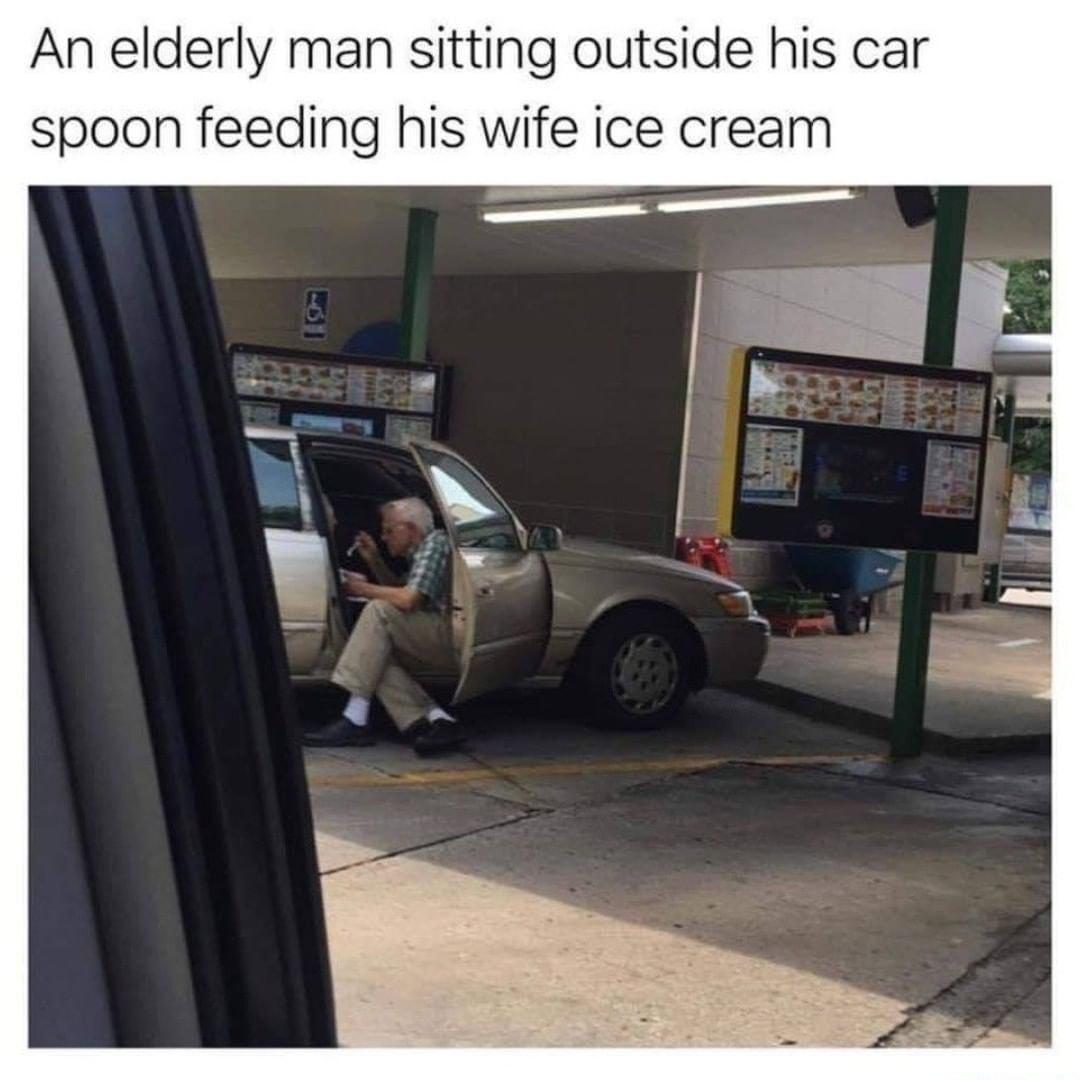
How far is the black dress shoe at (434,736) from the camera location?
24.3 feet

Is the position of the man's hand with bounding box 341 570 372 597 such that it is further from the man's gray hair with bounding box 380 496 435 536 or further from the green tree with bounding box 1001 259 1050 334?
the green tree with bounding box 1001 259 1050 334

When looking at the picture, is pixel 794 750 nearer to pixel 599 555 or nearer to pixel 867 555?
pixel 599 555

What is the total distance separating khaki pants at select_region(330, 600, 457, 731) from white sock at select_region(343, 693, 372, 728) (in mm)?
37

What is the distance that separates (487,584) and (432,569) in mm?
317

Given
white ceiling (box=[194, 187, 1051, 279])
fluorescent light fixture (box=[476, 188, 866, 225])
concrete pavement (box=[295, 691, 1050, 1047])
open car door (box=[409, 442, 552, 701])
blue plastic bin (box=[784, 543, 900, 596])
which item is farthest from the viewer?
blue plastic bin (box=[784, 543, 900, 596])

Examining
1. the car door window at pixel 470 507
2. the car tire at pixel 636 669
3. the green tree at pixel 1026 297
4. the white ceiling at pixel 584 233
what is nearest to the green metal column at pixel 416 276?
the white ceiling at pixel 584 233

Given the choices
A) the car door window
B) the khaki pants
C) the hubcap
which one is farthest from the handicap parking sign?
the khaki pants

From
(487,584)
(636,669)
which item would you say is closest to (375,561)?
(487,584)

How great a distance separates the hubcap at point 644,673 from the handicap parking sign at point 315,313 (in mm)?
7436

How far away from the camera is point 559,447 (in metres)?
13.7

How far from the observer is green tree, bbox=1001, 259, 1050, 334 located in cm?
2583

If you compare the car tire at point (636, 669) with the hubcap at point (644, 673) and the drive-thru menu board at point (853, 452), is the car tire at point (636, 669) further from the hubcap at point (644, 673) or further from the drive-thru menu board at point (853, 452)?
the drive-thru menu board at point (853, 452)
